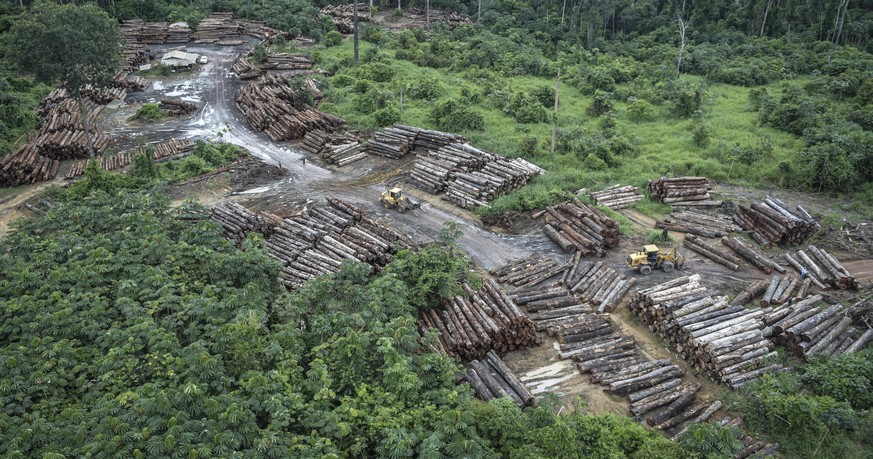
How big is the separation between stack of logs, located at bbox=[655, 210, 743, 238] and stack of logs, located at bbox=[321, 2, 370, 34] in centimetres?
5357

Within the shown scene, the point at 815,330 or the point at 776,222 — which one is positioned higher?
the point at 776,222

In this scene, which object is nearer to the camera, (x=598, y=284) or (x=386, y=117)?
(x=598, y=284)

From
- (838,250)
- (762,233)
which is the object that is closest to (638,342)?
(762,233)

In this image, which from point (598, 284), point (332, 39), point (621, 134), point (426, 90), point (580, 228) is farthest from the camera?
point (332, 39)

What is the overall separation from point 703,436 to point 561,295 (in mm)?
10586

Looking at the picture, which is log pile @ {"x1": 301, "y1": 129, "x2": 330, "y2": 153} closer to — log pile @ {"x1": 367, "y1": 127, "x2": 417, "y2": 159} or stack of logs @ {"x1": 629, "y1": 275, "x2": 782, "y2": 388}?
log pile @ {"x1": 367, "y1": 127, "x2": 417, "y2": 159}

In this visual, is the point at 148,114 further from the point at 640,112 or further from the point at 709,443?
the point at 709,443

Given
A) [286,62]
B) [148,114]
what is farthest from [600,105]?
[148,114]

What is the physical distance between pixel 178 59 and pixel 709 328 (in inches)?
2159

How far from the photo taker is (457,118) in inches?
1725

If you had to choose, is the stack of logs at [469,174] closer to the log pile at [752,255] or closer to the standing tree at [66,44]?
the log pile at [752,255]

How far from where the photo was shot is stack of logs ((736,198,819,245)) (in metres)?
29.8

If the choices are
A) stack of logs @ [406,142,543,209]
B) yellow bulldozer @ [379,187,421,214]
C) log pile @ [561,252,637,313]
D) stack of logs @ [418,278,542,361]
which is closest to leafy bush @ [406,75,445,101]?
stack of logs @ [406,142,543,209]

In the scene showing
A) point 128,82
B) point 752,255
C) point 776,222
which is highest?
point 128,82
